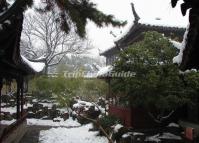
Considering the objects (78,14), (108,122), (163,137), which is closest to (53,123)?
(108,122)

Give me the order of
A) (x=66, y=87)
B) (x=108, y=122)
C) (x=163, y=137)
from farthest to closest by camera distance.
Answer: (x=66, y=87) < (x=108, y=122) < (x=163, y=137)

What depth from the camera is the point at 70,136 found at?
19062mm

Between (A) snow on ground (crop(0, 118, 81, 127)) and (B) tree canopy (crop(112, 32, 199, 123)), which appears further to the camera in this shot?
(A) snow on ground (crop(0, 118, 81, 127))

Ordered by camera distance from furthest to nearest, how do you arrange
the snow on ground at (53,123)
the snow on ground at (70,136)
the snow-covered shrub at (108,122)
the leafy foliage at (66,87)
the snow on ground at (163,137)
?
the leafy foliage at (66,87) < the snow on ground at (53,123) < the snow-covered shrub at (108,122) < the snow on ground at (70,136) < the snow on ground at (163,137)

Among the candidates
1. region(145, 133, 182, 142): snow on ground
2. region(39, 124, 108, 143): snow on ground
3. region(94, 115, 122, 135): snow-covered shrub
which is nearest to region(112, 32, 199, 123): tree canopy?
region(145, 133, 182, 142): snow on ground

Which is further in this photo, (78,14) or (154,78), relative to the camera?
(154,78)

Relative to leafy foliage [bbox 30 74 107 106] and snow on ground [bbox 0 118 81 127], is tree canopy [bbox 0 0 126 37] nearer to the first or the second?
snow on ground [bbox 0 118 81 127]

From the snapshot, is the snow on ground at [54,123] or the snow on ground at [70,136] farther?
the snow on ground at [54,123]

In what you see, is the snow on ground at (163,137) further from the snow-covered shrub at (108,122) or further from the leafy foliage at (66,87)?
the leafy foliage at (66,87)

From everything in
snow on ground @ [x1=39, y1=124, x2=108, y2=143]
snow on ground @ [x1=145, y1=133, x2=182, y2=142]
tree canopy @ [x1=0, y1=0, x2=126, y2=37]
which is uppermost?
tree canopy @ [x1=0, y1=0, x2=126, y2=37]

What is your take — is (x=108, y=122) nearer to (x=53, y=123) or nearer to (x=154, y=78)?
(x=154, y=78)

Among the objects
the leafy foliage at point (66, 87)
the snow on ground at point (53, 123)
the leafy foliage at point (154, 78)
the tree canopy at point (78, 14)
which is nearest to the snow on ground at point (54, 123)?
the snow on ground at point (53, 123)

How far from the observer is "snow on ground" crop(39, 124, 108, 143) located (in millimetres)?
17438

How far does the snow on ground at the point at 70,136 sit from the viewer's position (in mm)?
17438
